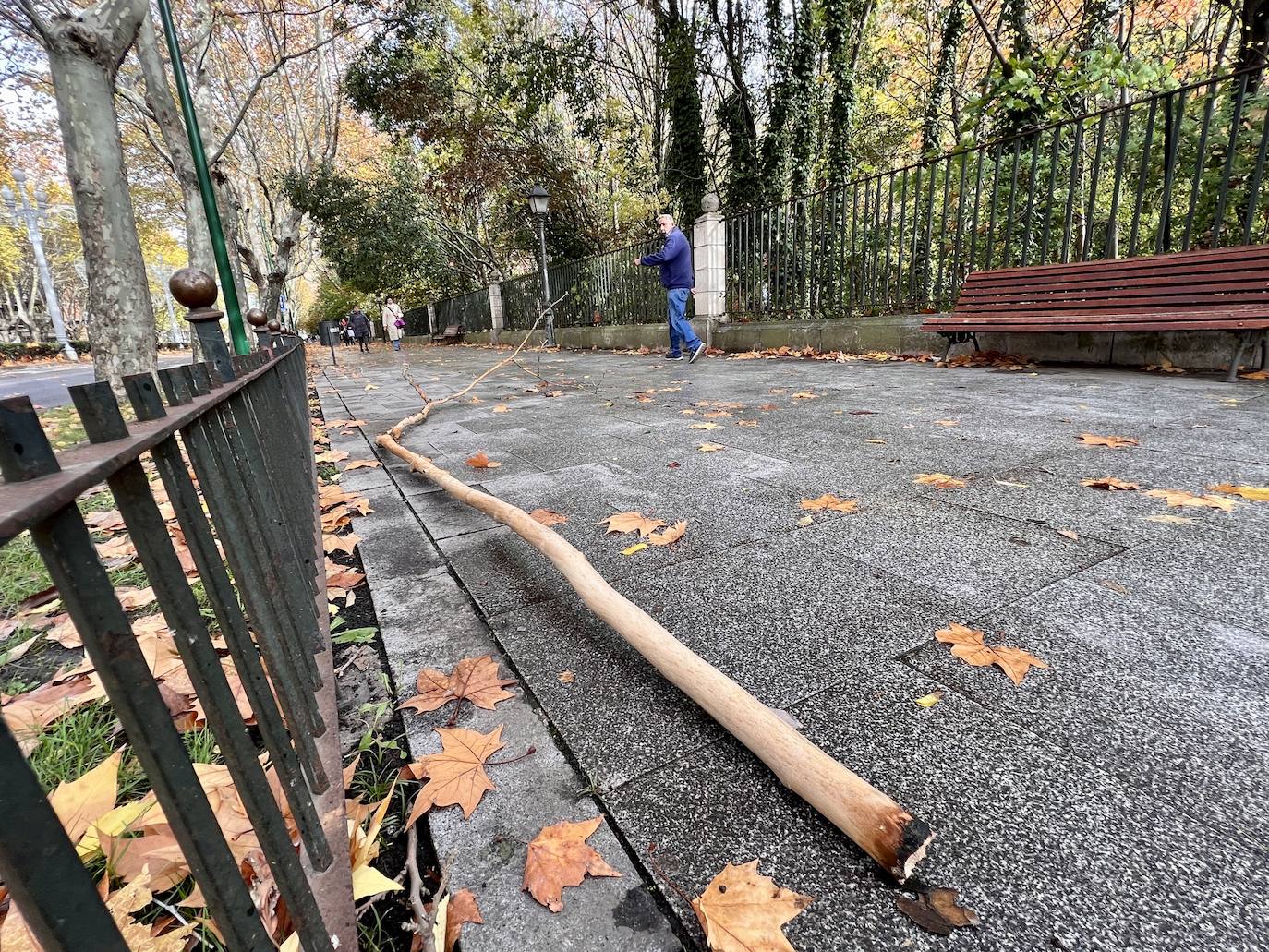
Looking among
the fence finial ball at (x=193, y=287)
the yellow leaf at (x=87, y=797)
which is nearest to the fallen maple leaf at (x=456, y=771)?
the yellow leaf at (x=87, y=797)

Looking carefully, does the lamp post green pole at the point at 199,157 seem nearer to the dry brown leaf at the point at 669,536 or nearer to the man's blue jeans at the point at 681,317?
the dry brown leaf at the point at 669,536

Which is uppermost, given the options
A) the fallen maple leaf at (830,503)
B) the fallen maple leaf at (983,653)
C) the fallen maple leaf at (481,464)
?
the fallen maple leaf at (481,464)

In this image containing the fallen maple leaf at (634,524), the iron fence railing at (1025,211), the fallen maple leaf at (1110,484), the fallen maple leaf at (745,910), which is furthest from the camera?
the iron fence railing at (1025,211)

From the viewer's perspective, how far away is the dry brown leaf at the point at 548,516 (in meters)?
2.43

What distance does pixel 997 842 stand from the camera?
0.96 metres

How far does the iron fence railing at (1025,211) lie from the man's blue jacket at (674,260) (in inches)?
52.3

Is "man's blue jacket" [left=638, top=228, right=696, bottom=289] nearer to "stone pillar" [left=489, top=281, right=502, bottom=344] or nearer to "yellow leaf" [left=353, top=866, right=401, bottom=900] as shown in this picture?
"yellow leaf" [left=353, top=866, right=401, bottom=900]

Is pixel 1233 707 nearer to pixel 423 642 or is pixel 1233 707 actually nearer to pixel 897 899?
pixel 897 899

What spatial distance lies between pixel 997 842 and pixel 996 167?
6.91m

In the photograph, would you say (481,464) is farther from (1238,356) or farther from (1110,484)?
(1238,356)

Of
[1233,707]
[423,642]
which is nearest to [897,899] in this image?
[1233,707]

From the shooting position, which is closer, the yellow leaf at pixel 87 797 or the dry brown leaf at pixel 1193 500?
the yellow leaf at pixel 87 797

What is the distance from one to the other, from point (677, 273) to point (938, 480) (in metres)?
6.98

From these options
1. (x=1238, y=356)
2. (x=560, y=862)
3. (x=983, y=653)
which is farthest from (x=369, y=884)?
(x=1238, y=356)
